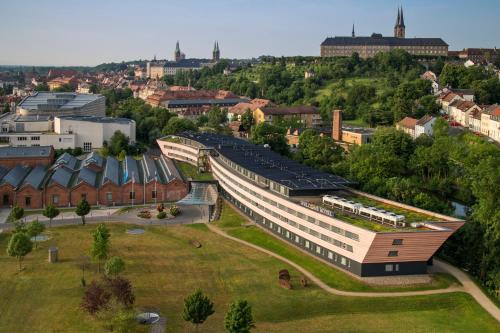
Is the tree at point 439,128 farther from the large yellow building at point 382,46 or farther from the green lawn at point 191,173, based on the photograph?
the large yellow building at point 382,46

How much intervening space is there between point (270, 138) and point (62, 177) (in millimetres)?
36476

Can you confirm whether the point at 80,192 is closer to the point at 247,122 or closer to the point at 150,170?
the point at 150,170

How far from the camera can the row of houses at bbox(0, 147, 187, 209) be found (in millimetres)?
62312

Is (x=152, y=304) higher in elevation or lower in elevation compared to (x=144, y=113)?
lower

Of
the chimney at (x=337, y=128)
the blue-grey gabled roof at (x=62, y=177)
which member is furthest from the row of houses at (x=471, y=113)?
the blue-grey gabled roof at (x=62, y=177)

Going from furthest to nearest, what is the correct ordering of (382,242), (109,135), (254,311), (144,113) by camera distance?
(144,113) < (109,135) < (382,242) < (254,311)

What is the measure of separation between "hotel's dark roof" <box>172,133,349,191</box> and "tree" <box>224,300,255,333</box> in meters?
19.6

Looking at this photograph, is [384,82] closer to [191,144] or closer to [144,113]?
[144,113]

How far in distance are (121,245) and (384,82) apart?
10532 cm

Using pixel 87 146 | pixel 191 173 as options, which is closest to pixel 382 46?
pixel 87 146

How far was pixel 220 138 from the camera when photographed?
8612cm

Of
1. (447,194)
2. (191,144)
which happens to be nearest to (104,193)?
(191,144)

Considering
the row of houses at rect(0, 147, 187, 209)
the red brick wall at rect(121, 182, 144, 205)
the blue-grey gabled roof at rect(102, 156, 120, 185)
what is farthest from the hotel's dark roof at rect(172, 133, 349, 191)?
the blue-grey gabled roof at rect(102, 156, 120, 185)

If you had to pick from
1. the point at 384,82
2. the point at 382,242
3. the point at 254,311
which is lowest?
the point at 254,311
